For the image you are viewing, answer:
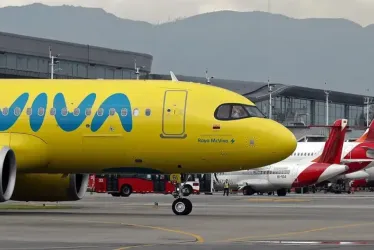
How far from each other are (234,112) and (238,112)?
0.49 ft

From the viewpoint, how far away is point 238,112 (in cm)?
3603

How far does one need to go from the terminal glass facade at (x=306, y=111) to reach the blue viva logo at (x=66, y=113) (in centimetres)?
10988

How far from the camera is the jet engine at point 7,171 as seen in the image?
34562mm

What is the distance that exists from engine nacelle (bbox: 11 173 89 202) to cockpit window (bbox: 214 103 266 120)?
7019mm

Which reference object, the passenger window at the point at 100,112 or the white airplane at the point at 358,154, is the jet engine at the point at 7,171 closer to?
the passenger window at the point at 100,112

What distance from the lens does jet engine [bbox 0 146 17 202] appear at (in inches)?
1361

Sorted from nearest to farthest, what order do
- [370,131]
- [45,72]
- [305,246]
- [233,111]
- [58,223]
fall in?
1. [305,246]
2. [58,223]
3. [233,111]
4. [370,131]
5. [45,72]

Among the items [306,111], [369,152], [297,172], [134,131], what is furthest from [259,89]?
[134,131]

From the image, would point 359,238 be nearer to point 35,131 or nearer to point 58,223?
point 58,223

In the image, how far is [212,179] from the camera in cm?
9075

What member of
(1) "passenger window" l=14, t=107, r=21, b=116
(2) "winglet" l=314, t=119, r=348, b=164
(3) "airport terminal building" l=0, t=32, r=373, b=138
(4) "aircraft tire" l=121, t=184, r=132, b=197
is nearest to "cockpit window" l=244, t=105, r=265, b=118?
(1) "passenger window" l=14, t=107, r=21, b=116

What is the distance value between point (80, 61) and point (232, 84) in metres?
42.5

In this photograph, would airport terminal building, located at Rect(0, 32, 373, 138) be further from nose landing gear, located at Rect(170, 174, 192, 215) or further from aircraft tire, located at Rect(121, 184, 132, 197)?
nose landing gear, located at Rect(170, 174, 192, 215)

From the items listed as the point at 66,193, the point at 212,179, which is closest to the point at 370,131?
the point at 212,179
